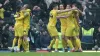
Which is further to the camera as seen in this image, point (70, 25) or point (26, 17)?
point (26, 17)

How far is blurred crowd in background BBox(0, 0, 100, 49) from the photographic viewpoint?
26.8 meters

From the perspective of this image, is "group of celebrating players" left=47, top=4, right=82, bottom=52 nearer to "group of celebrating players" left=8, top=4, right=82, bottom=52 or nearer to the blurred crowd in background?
"group of celebrating players" left=8, top=4, right=82, bottom=52

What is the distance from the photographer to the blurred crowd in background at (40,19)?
2680 centimetres

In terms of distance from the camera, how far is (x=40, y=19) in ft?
92.0

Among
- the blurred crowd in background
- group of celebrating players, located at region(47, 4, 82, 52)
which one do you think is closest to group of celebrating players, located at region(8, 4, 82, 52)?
group of celebrating players, located at region(47, 4, 82, 52)

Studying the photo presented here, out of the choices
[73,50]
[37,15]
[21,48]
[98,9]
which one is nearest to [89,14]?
[98,9]

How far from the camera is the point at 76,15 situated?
21953 mm

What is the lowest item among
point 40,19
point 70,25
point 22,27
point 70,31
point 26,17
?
point 70,31

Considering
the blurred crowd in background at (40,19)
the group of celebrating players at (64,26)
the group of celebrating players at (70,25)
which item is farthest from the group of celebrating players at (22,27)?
the blurred crowd in background at (40,19)

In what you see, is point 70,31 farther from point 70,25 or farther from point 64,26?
point 64,26

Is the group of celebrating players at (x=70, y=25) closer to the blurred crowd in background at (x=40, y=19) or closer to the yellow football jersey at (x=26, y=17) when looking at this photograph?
the yellow football jersey at (x=26, y=17)

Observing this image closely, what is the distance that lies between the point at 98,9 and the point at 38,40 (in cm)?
482

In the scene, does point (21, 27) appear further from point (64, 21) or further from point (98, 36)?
point (98, 36)

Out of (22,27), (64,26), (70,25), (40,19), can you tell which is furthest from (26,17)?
(40,19)
